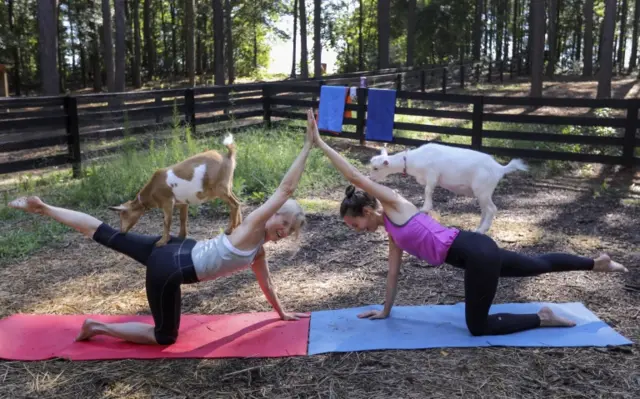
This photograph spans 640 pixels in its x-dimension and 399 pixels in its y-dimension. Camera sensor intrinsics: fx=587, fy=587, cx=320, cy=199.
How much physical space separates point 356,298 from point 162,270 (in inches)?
69.1

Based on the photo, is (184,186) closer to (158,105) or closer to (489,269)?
(489,269)

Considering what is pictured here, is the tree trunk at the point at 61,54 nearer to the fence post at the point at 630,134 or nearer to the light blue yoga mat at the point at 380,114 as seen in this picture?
the light blue yoga mat at the point at 380,114

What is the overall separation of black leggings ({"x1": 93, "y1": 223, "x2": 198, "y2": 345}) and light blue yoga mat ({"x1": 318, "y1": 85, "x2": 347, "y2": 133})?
823 centimetres

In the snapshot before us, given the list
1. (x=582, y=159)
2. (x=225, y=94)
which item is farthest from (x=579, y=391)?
(x=225, y=94)

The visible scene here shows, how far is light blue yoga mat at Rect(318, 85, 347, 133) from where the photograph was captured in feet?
38.4

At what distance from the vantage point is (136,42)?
1062 inches

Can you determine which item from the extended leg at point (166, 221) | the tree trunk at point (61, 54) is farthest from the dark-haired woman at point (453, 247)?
the tree trunk at point (61, 54)

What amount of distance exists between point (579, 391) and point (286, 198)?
196 centimetres

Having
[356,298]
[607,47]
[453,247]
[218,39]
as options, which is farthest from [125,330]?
[218,39]

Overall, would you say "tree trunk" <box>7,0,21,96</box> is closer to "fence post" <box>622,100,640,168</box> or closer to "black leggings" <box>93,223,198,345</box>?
"fence post" <box>622,100,640,168</box>

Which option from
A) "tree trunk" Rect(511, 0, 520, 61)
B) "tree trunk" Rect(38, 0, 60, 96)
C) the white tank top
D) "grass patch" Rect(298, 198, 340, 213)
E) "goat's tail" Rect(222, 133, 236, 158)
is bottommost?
"grass patch" Rect(298, 198, 340, 213)

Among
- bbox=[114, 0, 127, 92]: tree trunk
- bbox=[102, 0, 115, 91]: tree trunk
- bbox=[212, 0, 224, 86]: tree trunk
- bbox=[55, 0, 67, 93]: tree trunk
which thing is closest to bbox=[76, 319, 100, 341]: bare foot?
bbox=[114, 0, 127, 92]: tree trunk

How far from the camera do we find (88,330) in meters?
3.83

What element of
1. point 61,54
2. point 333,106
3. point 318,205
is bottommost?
point 318,205
